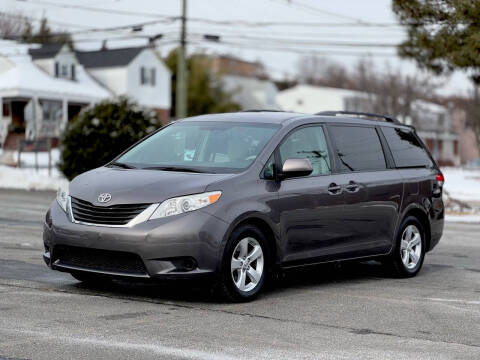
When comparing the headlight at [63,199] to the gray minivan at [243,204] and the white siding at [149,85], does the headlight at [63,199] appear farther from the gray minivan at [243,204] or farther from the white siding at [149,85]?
the white siding at [149,85]

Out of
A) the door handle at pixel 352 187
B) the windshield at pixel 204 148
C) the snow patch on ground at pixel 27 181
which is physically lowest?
the snow patch on ground at pixel 27 181

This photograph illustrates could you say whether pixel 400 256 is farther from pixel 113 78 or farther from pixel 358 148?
pixel 113 78

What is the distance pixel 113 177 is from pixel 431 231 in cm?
435

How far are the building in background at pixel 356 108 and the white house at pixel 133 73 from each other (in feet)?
69.0

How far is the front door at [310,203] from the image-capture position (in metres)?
8.55

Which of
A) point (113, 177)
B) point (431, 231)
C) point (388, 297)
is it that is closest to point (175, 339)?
point (113, 177)

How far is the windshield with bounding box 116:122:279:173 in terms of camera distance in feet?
27.9

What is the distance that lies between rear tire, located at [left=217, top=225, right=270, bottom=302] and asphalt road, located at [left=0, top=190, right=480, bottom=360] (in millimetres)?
128

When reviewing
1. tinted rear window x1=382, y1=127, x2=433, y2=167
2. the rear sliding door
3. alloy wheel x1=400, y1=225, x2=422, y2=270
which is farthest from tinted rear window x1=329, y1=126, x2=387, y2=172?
alloy wheel x1=400, y1=225, x2=422, y2=270

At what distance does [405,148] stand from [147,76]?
5302cm

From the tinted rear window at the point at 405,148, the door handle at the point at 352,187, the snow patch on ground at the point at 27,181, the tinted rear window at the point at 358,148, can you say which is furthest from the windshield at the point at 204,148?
the snow patch on ground at the point at 27,181

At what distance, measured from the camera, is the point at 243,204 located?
800cm

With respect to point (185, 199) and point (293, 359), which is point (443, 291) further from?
point (293, 359)

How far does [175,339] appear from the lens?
6.47 meters
